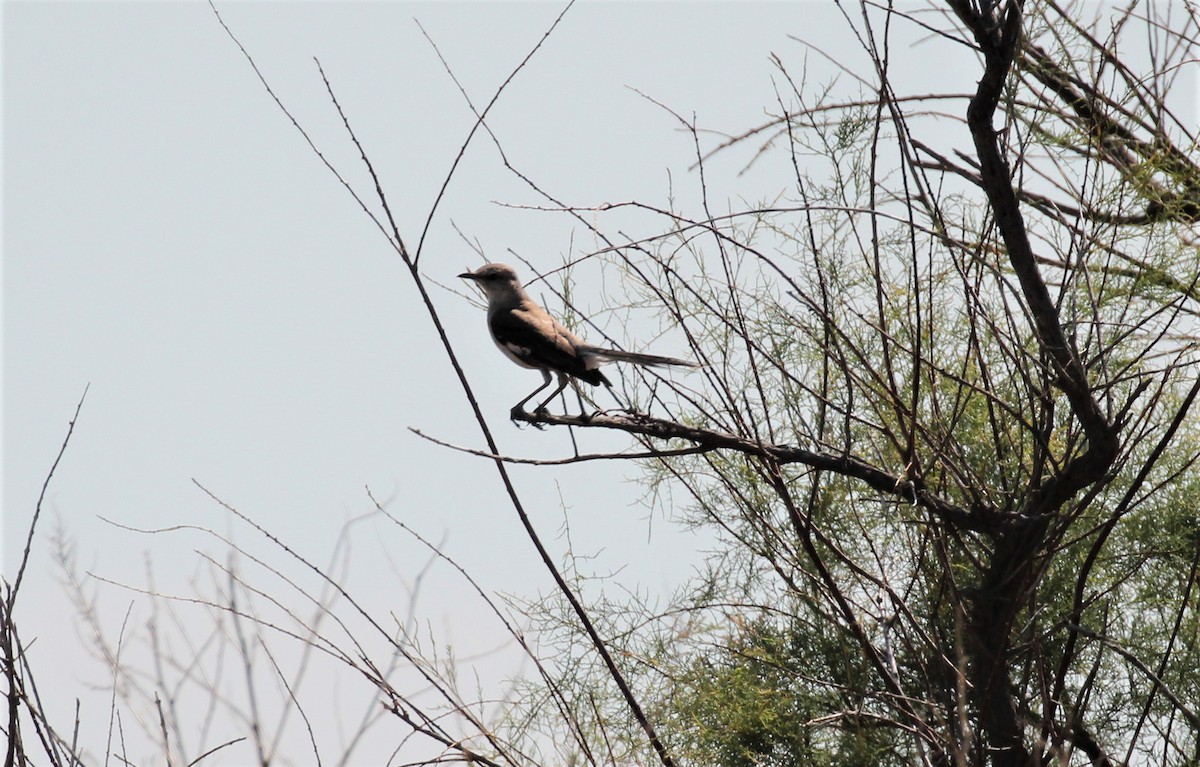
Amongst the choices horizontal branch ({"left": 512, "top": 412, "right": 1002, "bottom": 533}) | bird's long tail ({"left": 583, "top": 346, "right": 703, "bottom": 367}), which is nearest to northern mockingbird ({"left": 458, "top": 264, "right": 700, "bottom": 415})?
bird's long tail ({"left": 583, "top": 346, "right": 703, "bottom": 367})

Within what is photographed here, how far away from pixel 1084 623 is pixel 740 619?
46.7 inches

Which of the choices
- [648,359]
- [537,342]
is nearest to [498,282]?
[537,342]

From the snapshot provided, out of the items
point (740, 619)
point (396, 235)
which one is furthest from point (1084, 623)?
point (396, 235)

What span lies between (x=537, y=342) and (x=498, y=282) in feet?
2.44

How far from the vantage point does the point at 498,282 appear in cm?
509

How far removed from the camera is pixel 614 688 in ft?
15.7

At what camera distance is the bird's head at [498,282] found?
16.4 feet

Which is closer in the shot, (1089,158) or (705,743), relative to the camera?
(1089,158)

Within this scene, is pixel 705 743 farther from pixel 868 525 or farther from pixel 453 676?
pixel 453 676

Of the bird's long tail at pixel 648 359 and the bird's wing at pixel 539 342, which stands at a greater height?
the bird's wing at pixel 539 342

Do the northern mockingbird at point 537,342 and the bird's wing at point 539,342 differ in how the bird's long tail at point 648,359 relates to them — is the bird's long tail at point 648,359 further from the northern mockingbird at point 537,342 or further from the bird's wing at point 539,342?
the bird's wing at point 539,342

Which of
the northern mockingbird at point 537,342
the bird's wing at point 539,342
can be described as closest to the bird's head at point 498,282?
the northern mockingbird at point 537,342

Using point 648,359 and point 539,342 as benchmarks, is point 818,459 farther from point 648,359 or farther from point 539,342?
point 539,342

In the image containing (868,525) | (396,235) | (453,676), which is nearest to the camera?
(396,235)
